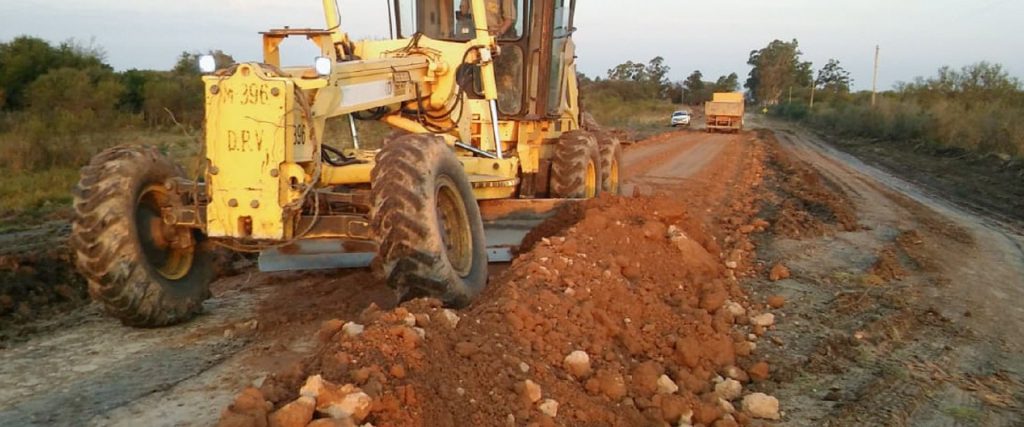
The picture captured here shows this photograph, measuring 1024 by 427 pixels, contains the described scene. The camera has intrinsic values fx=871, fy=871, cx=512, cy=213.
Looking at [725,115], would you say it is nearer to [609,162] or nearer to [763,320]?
[609,162]

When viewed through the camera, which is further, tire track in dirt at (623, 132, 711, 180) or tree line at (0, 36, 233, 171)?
tire track in dirt at (623, 132, 711, 180)

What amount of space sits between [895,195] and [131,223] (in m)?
12.8

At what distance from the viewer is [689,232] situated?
8219mm

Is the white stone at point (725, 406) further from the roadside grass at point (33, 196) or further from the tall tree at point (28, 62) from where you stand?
the tall tree at point (28, 62)

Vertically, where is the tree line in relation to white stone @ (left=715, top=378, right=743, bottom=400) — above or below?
above

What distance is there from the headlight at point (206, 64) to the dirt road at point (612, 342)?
1.73 meters

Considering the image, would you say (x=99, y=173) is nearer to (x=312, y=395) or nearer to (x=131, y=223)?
(x=131, y=223)

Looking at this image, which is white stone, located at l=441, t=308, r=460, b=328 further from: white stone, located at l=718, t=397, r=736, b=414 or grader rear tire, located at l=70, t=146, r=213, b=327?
grader rear tire, located at l=70, t=146, r=213, b=327

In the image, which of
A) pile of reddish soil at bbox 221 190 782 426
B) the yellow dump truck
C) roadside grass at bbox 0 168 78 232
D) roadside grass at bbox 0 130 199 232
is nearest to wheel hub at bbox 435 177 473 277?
pile of reddish soil at bbox 221 190 782 426

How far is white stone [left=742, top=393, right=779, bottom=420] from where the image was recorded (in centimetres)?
459

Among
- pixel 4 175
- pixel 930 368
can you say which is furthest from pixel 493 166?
pixel 4 175

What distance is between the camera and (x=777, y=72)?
95938 mm

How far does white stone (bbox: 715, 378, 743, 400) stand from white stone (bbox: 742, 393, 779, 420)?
0.45ft

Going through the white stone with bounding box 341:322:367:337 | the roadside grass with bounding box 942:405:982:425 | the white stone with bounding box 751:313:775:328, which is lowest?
the roadside grass with bounding box 942:405:982:425
